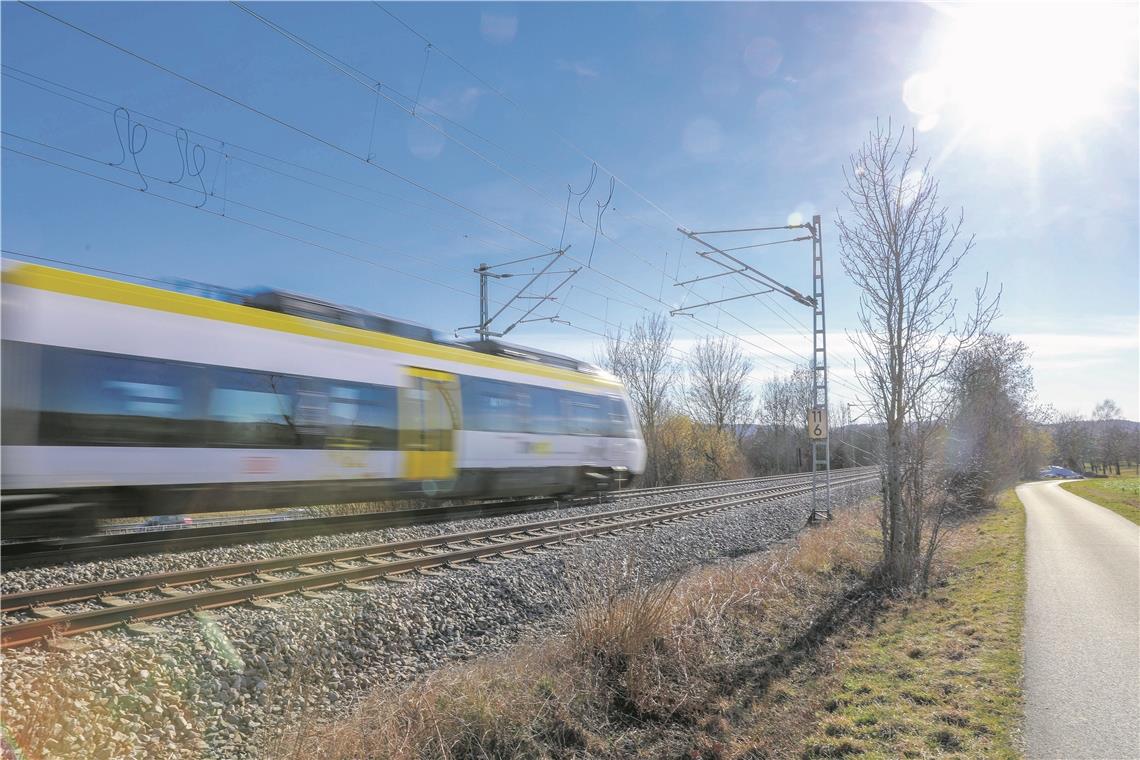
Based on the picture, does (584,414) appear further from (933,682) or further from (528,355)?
(933,682)

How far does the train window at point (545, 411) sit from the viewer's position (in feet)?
47.2

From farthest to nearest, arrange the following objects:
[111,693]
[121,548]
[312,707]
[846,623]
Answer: [121,548] → [846,623] → [312,707] → [111,693]

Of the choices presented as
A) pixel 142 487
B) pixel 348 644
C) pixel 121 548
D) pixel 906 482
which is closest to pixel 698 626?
pixel 348 644

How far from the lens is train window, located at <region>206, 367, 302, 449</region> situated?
344 inches

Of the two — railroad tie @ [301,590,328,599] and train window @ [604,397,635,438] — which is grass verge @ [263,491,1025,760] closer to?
railroad tie @ [301,590,328,599]

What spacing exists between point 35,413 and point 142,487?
1.41 m

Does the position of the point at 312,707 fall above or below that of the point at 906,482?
below

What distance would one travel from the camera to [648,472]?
38.2 metres

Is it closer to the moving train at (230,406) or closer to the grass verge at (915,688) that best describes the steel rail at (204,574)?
the moving train at (230,406)

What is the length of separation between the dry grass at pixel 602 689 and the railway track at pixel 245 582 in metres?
2.36

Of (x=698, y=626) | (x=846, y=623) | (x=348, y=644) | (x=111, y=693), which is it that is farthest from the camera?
(x=846, y=623)

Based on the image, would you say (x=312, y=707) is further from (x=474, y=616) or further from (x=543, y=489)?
(x=543, y=489)

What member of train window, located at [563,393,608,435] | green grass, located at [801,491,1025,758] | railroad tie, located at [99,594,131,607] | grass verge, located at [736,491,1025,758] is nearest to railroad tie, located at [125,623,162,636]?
railroad tie, located at [99,594,131,607]

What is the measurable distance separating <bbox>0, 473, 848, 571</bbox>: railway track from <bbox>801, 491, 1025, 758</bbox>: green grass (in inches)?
325
